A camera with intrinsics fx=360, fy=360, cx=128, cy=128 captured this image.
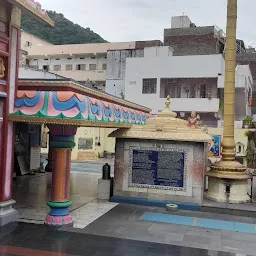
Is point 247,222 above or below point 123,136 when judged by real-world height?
below

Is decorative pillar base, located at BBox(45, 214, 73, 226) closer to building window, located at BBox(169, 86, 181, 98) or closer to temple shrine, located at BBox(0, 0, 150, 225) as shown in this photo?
temple shrine, located at BBox(0, 0, 150, 225)

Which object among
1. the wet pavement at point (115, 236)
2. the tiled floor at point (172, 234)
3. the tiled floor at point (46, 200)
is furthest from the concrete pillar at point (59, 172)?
the tiled floor at point (172, 234)

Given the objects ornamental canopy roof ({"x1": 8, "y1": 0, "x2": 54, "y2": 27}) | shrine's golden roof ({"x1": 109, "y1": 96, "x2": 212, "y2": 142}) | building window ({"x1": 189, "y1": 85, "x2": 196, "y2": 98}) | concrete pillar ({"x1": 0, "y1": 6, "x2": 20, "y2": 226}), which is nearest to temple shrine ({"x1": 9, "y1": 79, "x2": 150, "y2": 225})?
concrete pillar ({"x1": 0, "y1": 6, "x2": 20, "y2": 226})

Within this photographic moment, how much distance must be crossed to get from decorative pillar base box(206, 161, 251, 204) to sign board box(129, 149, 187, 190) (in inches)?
48.5

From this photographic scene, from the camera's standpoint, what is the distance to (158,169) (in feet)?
41.6

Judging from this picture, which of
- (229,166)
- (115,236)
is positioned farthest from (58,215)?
(229,166)

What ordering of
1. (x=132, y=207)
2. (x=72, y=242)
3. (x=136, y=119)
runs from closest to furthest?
(x=72, y=242) < (x=132, y=207) < (x=136, y=119)

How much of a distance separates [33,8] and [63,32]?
59.0 metres

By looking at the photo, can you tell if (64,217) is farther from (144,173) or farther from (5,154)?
(144,173)

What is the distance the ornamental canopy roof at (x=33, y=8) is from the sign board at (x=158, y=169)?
564 cm

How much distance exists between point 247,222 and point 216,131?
17.8m

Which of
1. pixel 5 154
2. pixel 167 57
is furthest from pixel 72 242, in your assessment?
pixel 167 57

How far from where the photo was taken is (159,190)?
1270 centimetres

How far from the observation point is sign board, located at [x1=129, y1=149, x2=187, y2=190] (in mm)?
12523
